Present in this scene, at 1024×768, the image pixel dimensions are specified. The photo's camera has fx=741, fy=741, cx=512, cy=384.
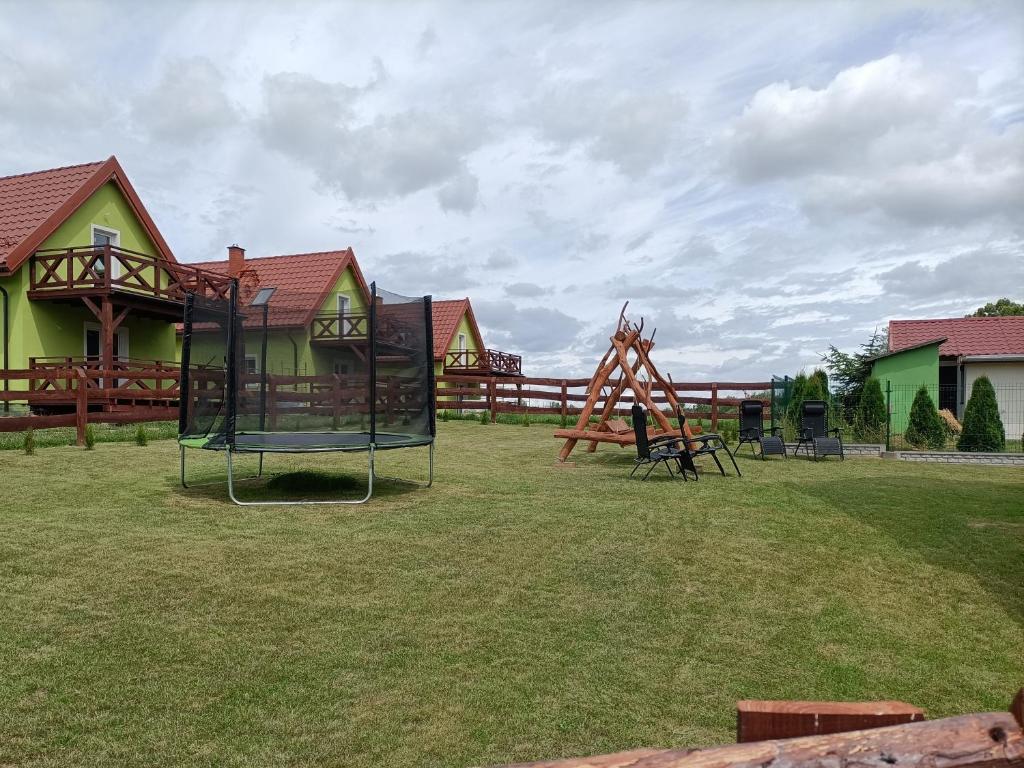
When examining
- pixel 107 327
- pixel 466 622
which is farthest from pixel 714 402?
pixel 466 622

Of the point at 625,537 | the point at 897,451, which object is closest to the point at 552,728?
the point at 625,537

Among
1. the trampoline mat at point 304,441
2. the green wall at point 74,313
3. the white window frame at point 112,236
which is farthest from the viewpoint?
the white window frame at point 112,236

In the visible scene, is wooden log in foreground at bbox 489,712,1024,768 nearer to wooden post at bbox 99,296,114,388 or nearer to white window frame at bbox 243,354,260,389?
white window frame at bbox 243,354,260,389

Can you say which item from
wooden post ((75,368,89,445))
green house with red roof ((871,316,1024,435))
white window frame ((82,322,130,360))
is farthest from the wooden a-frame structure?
white window frame ((82,322,130,360))

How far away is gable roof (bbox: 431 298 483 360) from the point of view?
3588 cm

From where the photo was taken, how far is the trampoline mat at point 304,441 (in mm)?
7816

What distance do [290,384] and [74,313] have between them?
43.9 feet

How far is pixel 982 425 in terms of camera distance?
1545cm

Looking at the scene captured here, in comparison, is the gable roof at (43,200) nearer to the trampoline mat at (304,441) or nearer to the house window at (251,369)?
the house window at (251,369)

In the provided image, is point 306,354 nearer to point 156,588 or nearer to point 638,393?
point 638,393

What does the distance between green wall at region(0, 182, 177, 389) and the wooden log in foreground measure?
814 inches

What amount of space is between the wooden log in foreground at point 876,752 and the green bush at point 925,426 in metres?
16.6

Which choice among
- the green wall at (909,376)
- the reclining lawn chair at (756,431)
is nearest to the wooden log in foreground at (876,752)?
the reclining lawn chair at (756,431)

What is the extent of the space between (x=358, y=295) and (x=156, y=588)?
581 centimetres
